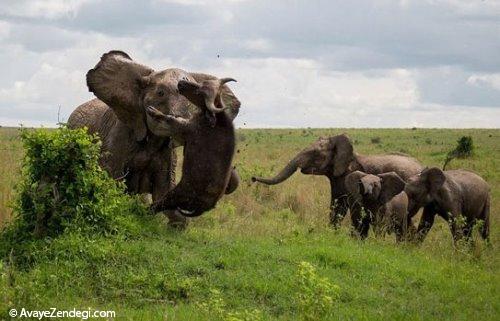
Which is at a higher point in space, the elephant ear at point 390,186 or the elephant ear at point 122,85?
the elephant ear at point 122,85

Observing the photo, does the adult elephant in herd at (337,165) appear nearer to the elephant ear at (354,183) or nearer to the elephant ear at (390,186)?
the elephant ear at (354,183)

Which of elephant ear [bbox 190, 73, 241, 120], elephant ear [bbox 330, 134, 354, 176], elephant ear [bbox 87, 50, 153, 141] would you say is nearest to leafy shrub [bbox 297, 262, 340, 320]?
elephant ear [bbox 190, 73, 241, 120]

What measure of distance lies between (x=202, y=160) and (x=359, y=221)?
5.10 meters

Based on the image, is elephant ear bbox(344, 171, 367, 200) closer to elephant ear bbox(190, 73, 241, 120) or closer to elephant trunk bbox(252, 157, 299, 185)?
elephant trunk bbox(252, 157, 299, 185)

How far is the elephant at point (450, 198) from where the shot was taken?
13844 mm

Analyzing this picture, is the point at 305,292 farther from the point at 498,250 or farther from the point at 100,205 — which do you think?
the point at 498,250

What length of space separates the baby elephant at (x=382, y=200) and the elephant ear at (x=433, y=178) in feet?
1.31

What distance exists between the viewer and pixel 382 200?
13.9m

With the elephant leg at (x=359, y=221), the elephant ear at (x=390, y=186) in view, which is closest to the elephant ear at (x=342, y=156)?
the elephant leg at (x=359, y=221)

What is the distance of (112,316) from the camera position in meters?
7.59

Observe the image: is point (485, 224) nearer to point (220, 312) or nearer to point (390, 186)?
point (390, 186)

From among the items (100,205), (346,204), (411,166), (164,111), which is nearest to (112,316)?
(100,205)

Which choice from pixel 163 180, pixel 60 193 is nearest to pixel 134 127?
pixel 163 180

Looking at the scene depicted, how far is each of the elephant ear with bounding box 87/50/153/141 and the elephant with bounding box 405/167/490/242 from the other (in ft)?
16.3
